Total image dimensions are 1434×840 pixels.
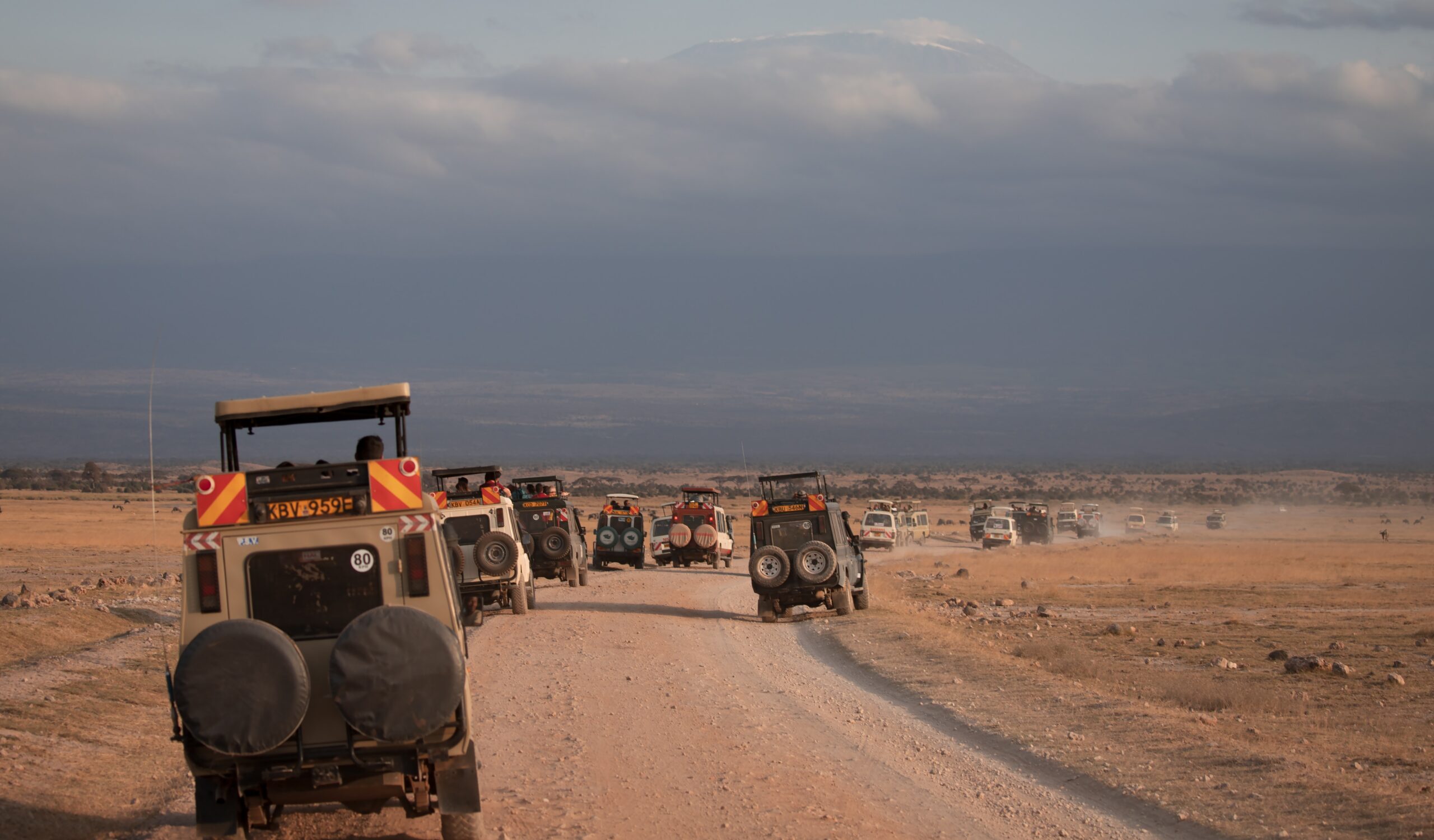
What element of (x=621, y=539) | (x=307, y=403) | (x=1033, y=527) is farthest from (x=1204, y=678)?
(x=1033, y=527)

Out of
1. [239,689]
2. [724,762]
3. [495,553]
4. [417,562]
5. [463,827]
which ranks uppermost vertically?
[417,562]

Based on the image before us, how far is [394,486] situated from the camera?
8.18 meters

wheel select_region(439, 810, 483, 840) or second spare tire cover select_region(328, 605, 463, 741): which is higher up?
second spare tire cover select_region(328, 605, 463, 741)

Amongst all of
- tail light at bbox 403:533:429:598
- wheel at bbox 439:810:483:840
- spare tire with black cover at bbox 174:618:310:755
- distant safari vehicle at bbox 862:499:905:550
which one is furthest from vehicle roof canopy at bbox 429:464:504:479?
distant safari vehicle at bbox 862:499:905:550

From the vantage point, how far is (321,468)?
8.08m

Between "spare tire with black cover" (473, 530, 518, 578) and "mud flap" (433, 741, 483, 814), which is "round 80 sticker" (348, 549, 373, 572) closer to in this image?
"mud flap" (433, 741, 483, 814)

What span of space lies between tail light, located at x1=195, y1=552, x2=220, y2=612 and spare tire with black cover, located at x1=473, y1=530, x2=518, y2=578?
14.0m

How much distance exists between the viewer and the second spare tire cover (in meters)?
7.53

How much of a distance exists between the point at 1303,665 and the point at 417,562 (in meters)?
14.4

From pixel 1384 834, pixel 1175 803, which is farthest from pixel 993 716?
pixel 1384 834

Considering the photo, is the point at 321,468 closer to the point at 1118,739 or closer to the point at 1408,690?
the point at 1118,739

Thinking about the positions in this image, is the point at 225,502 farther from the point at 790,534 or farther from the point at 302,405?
the point at 790,534

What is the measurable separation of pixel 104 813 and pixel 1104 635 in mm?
17435

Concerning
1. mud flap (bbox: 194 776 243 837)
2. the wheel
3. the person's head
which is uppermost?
the person's head
